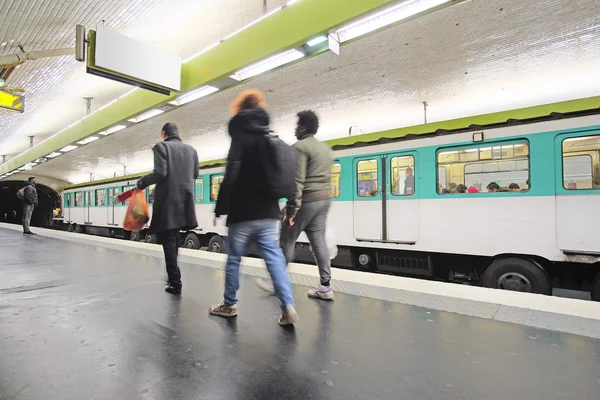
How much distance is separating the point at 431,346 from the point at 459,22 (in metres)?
4.33

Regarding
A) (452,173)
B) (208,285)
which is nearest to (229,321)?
(208,285)

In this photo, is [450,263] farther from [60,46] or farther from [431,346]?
[60,46]

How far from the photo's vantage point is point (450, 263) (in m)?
5.61

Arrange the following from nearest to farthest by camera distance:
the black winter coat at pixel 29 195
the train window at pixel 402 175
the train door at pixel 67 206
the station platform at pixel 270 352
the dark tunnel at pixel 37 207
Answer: the station platform at pixel 270 352 → the train window at pixel 402 175 → the black winter coat at pixel 29 195 → the train door at pixel 67 206 → the dark tunnel at pixel 37 207

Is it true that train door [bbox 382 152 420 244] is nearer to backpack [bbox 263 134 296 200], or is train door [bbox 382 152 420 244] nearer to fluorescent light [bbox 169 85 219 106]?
fluorescent light [bbox 169 85 219 106]

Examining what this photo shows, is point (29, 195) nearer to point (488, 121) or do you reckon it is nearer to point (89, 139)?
point (89, 139)

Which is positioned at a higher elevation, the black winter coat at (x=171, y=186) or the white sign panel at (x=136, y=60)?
the white sign panel at (x=136, y=60)

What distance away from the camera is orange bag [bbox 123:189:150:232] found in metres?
3.42

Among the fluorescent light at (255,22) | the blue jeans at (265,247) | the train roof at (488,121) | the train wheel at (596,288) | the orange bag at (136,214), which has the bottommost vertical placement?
the train wheel at (596,288)

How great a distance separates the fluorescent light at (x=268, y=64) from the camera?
4.74 metres

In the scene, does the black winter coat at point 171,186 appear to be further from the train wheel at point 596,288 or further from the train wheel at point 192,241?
the train wheel at point 192,241

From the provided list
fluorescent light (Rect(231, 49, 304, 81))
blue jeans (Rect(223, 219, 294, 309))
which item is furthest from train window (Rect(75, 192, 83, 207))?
blue jeans (Rect(223, 219, 294, 309))

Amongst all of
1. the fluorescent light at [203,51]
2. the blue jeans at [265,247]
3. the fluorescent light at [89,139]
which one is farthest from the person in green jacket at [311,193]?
the fluorescent light at [89,139]

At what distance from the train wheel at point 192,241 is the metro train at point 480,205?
160 inches
